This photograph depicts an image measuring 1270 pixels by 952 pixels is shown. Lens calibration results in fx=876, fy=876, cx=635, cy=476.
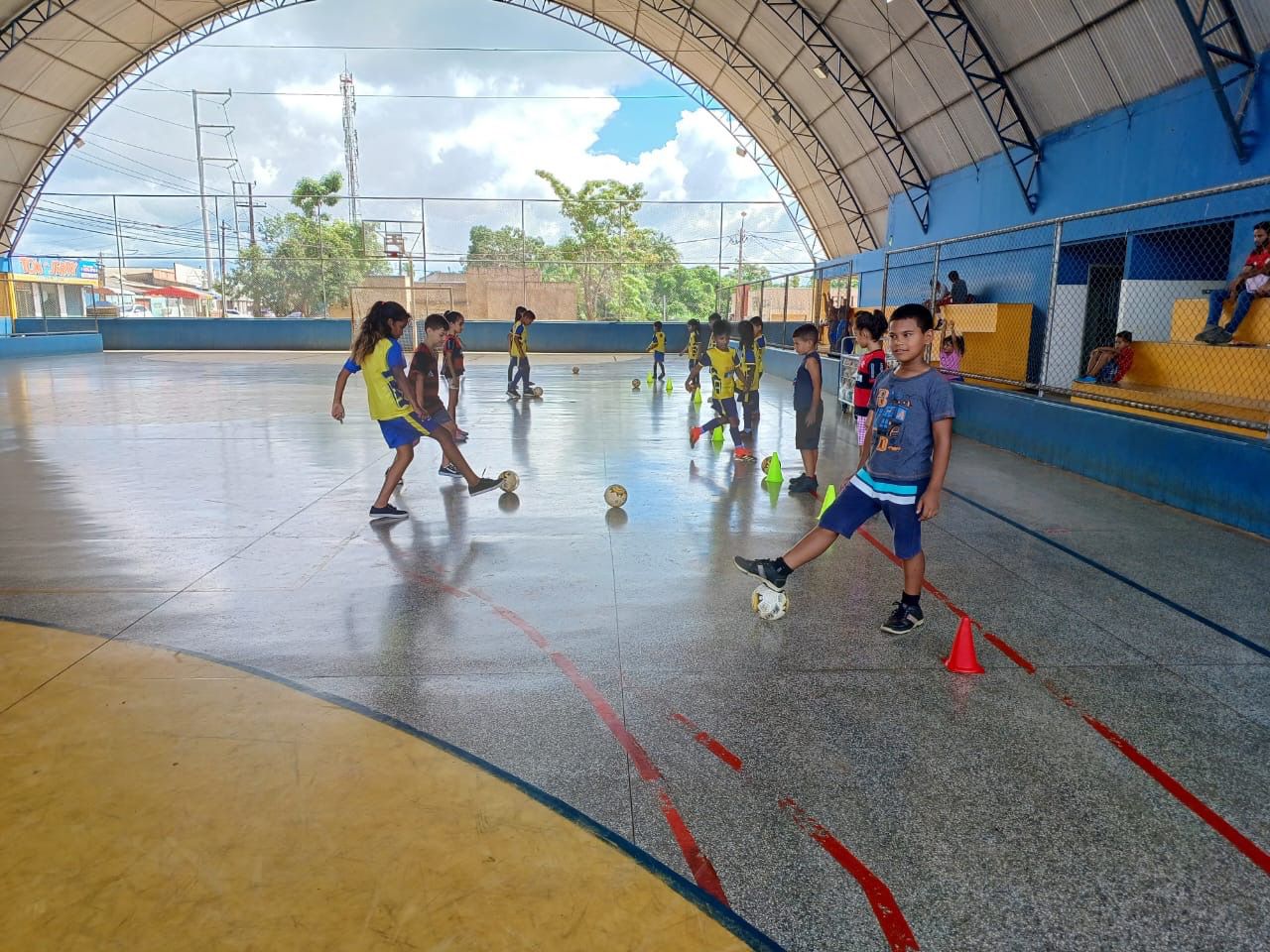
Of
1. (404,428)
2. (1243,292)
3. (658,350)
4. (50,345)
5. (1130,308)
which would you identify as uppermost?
(1243,292)

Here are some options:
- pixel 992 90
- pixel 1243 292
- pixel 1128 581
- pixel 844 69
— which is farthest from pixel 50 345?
pixel 1128 581

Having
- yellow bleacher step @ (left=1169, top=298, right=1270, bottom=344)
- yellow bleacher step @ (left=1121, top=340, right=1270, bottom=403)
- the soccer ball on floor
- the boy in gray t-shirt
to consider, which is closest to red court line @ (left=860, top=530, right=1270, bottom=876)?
the boy in gray t-shirt

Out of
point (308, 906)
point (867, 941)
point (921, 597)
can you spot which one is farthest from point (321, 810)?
point (921, 597)

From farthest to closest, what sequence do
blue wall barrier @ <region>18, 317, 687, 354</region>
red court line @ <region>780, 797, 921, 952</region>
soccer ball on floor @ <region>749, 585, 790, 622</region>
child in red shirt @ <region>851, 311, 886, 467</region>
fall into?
blue wall barrier @ <region>18, 317, 687, 354</region>, child in red shirt @ <region>851, 311, 886, 467</region>, soccer ball on floor @ <region>749, 585, 790, 622</region>, red court line @ <region>780, 797, 921, 952</region>

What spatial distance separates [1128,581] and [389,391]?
581 centimetres

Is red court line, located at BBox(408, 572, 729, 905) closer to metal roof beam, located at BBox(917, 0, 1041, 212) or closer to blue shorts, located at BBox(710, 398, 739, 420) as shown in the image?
blue shorts, located at BBox(710, 398, 739, 420)

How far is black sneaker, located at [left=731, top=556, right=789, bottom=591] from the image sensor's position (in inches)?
203

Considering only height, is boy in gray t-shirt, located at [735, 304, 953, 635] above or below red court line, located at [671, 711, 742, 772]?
above

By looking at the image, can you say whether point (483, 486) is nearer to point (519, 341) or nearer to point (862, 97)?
point (519, 341)

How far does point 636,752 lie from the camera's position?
357cm

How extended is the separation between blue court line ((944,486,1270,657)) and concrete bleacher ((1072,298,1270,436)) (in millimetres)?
2344

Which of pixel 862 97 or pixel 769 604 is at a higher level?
pixel 862 97

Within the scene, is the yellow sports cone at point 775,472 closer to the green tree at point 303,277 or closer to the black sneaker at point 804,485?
the black sneaker at point 804,485

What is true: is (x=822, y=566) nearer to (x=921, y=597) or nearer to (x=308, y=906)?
(x=921, y=597)
